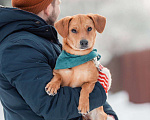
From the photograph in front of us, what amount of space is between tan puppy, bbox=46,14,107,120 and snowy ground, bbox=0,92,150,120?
3338 mm

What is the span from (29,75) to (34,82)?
0.05 metres

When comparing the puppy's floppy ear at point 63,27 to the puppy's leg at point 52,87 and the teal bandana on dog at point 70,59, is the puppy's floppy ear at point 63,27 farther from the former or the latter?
the puppy's leg at point 52,87

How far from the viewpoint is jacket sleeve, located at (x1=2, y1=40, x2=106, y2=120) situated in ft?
3.54

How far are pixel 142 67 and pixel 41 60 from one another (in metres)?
5.49

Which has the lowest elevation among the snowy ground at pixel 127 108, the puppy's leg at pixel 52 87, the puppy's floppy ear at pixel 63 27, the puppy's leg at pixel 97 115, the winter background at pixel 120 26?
the snowy ground at pixel 127 108

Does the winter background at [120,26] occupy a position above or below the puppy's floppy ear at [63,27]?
below

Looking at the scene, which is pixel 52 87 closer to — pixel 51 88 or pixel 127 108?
pixel 51 88

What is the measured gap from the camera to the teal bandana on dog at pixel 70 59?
54.4 inches

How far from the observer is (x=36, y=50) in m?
1.19

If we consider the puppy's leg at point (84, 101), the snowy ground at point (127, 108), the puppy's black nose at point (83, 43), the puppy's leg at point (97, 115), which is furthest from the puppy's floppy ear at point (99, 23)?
the snowy ground at point (127, 108)

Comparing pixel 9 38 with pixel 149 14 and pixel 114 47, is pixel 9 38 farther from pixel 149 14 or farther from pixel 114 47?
pixel 149 14

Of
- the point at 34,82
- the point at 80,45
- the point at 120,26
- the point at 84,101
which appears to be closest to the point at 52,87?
the point at 34,82

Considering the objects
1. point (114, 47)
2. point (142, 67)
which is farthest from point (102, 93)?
point (114, 47)

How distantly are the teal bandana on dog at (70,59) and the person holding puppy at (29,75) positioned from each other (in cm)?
7
